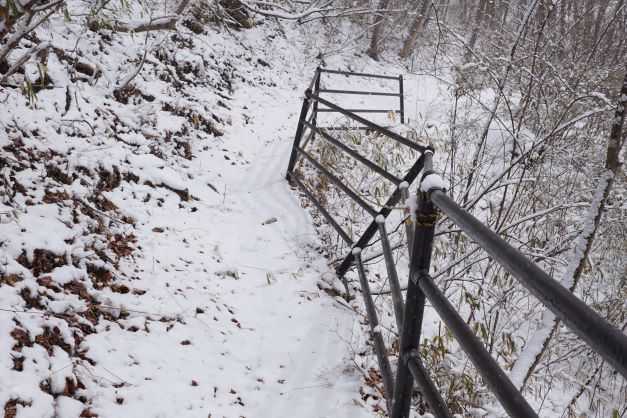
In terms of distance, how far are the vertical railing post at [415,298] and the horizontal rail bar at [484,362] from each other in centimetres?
7

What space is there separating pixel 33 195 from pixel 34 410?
5.43 ft

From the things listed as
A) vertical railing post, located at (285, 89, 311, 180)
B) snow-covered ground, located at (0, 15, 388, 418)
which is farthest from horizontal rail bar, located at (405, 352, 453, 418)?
vertical railing post, located at (285, 89, 311, 180)

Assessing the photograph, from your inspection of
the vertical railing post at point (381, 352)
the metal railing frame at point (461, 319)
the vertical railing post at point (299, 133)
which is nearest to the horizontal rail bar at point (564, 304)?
the metal railing frame at point (461, 319)

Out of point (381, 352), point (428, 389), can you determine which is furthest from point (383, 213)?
point (428, 389)

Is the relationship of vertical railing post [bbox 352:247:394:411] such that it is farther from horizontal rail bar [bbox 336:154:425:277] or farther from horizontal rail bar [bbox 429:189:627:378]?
horizontal rail bar [bbox 429:189:627:378]

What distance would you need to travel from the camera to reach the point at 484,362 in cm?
95

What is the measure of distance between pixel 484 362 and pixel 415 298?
48cm

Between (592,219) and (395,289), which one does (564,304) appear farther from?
(592,219)

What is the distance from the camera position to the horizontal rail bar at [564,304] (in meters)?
0.57

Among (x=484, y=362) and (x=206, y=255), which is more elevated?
(x=206, y=255)

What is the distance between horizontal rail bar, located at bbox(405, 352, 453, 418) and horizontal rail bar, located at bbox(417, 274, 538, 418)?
30 centimetres

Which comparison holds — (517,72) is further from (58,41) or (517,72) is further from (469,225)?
(58,41)

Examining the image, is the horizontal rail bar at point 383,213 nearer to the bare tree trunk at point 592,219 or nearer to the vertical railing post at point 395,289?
the vertical railing post at point 395,289

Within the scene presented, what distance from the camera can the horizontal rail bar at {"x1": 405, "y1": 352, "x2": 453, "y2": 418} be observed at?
48.6 inches
